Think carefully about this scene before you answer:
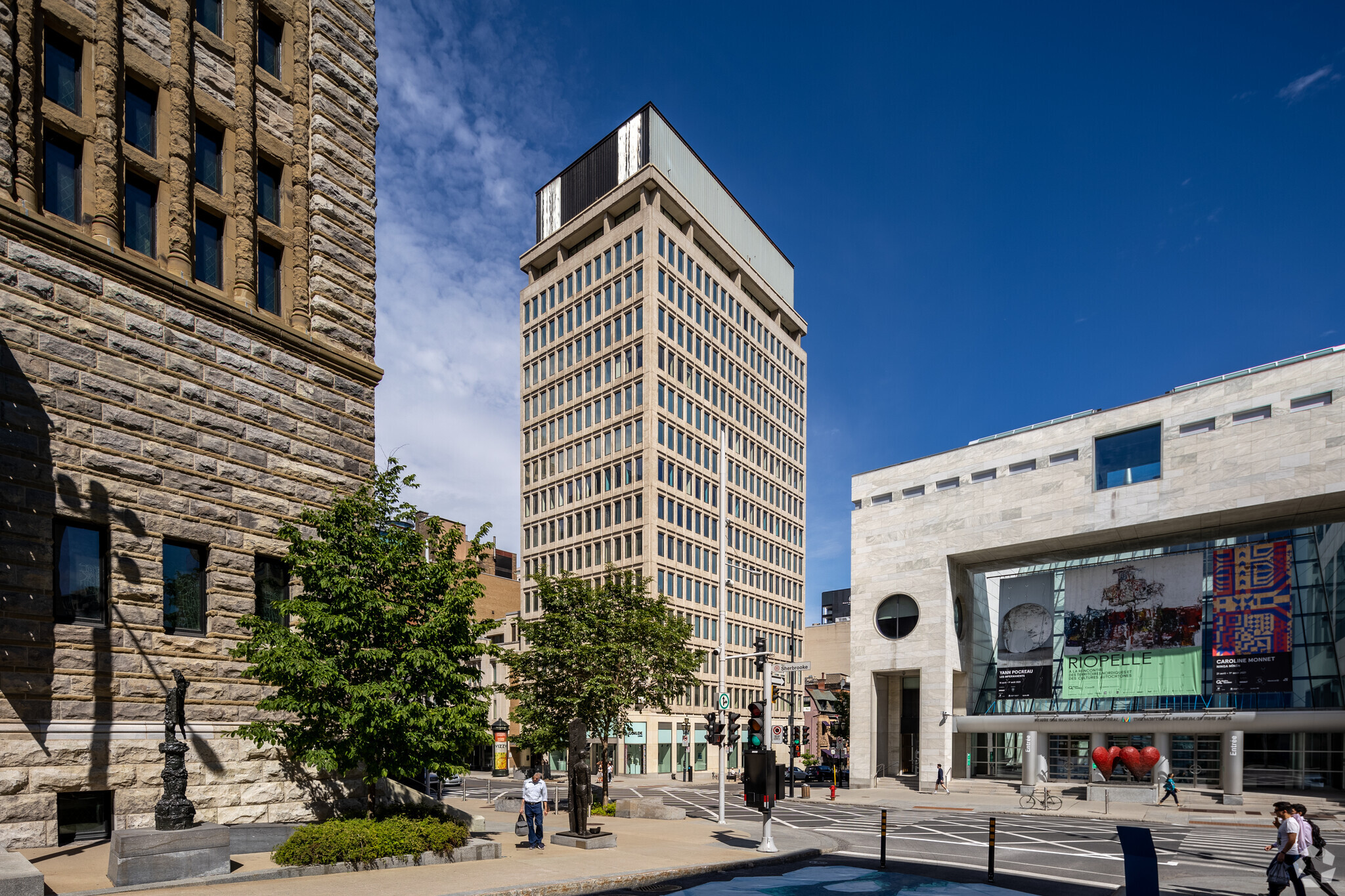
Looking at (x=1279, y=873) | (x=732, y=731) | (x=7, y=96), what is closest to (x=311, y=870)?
(x=732, y=731)

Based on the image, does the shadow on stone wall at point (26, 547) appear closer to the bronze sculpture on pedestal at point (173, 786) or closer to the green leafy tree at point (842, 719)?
the bronze sculpture on pedestal at point (173, 786)

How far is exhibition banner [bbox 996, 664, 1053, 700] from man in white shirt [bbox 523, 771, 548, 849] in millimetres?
44033

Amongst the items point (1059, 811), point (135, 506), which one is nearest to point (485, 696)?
point (135, 506)

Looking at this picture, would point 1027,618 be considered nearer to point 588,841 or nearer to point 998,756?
point 998,756

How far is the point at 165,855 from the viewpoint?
13.9 metres

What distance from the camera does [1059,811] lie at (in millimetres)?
41188

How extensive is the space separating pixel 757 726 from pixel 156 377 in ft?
50.5

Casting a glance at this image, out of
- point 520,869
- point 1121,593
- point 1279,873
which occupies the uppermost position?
point 1121,593

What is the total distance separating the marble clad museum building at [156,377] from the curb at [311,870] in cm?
249

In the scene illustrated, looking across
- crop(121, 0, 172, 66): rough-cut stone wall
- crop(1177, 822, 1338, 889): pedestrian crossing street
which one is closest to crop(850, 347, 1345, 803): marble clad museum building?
crop(1177, 822, 1338, 889): pedestrian crossing street

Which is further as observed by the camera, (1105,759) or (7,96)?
(1105,759)

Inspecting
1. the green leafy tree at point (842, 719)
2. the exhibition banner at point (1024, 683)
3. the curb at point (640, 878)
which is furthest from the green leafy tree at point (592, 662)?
the green leafy tree at point (842, 719)

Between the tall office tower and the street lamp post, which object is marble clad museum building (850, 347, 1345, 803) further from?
the street lamp post

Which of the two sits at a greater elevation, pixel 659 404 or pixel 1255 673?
pixel 659 404
